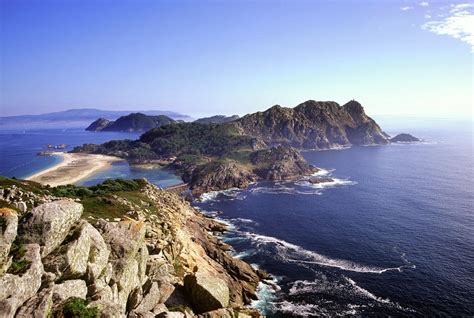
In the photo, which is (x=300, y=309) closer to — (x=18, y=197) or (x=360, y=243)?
(x=360, y=243)

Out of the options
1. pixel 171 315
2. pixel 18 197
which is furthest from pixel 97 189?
pixel 171 315

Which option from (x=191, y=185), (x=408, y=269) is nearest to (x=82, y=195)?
(x=408, y=269)

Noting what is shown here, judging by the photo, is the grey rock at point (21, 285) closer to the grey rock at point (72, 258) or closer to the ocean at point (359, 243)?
the grey rock at point (72, 258)

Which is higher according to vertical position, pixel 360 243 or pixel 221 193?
pixel 221 193

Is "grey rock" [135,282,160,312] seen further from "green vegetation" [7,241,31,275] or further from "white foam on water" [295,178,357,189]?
"white foam on water" [295,178,357,189]

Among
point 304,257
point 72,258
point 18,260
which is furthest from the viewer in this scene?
point 304,257

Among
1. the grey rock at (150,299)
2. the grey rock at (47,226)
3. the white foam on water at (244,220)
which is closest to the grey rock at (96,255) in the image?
the grey rock at (47,226)
